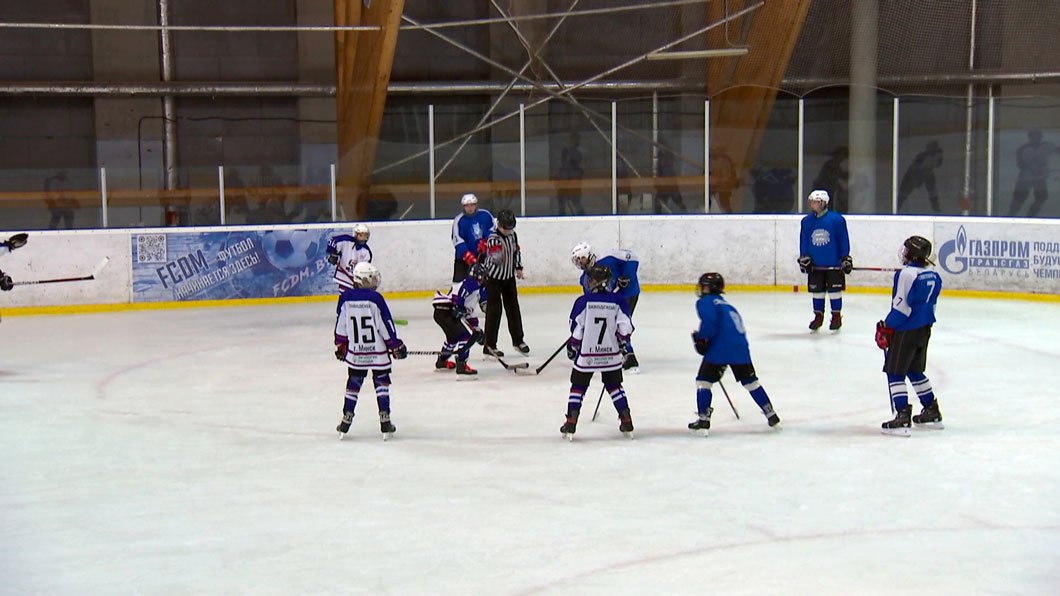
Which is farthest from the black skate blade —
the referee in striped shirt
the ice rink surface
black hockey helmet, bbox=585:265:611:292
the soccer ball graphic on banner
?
the soccer ball graphic on banner

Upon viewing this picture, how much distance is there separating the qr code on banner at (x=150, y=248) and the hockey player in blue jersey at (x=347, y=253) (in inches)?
172

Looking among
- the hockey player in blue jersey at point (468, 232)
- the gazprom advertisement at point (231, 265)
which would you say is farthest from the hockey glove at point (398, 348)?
the gazprom advertisement at point (231, 265)

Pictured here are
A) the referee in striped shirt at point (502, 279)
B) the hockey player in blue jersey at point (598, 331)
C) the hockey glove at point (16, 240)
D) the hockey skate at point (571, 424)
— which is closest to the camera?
the hockey player in blue jersey at point (598, 331)

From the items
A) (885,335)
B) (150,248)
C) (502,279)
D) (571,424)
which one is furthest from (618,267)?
(150,248)

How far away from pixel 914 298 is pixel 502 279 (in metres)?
3.91

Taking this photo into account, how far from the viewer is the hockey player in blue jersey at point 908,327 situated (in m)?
7.11

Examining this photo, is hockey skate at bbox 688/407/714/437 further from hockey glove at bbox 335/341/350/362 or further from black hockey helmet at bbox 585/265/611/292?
hockey glove at bbox 335/341/350/362

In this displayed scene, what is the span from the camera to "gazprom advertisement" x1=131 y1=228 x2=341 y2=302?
1403cm

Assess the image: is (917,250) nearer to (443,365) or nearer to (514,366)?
(514,366)

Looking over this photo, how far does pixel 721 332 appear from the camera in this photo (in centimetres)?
702

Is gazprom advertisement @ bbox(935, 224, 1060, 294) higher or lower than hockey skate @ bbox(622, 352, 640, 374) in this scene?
higher

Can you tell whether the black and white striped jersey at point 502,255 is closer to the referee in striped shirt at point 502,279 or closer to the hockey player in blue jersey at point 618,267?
the referee in striped shirt at point 502,279

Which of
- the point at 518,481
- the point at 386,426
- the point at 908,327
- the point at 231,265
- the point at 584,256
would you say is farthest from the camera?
the point at 231,265

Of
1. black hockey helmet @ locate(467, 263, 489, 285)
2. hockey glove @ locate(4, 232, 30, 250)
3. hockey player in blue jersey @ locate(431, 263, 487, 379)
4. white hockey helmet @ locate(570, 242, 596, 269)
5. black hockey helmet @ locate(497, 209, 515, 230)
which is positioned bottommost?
hockey player in blue jersey @ locate(431, 263, 487, 379)
